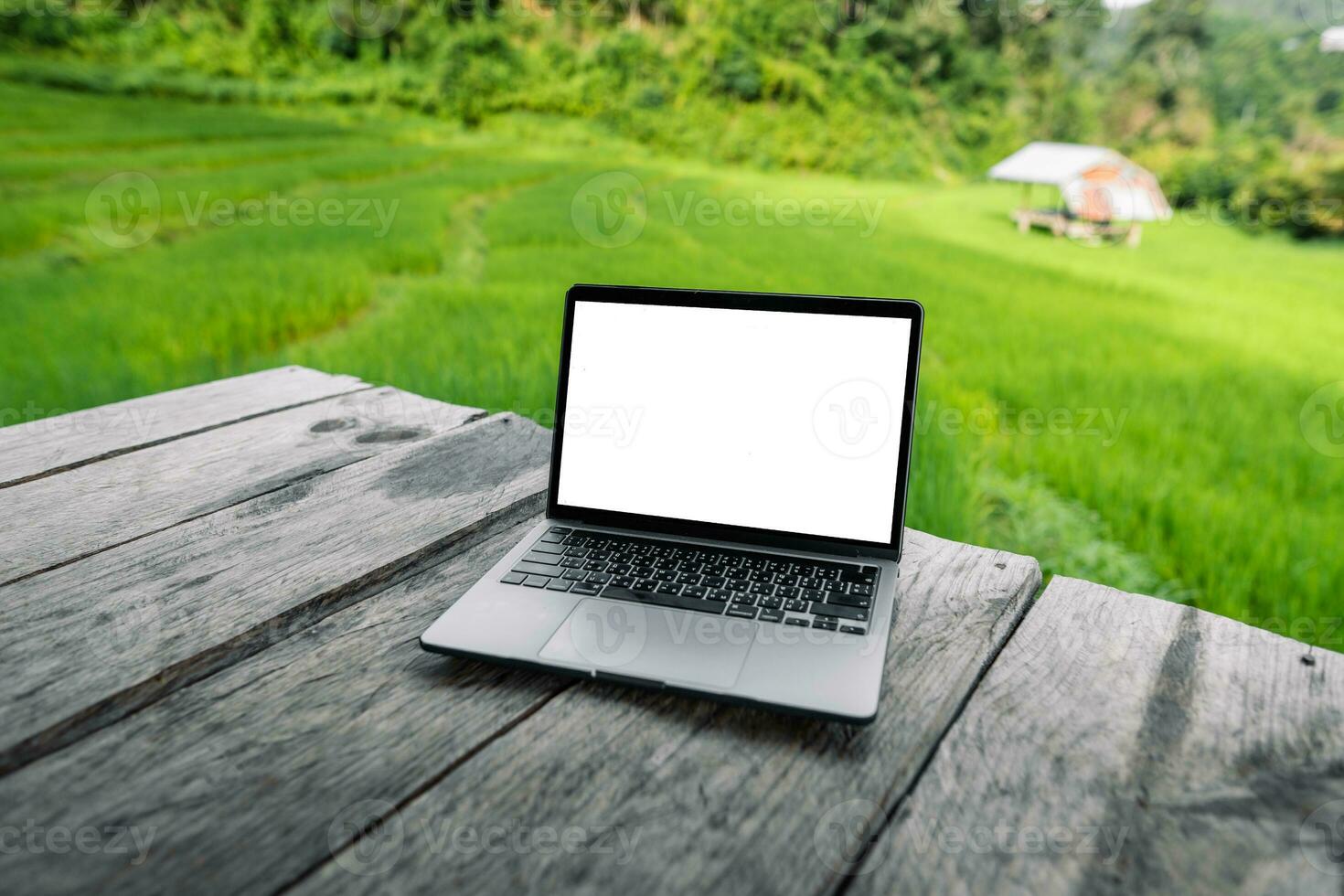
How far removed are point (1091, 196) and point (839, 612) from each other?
381 inches

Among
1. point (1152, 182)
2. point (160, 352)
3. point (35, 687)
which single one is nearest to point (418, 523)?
point (35, 687)

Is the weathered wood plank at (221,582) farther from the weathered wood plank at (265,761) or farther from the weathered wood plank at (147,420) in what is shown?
the weathered wood plank at (147,420)

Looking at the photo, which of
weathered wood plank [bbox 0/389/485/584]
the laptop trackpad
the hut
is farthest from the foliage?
the laptop trackpad

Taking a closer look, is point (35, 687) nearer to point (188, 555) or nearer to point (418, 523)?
point (188, 555)

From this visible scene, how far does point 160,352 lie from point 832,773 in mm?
3762

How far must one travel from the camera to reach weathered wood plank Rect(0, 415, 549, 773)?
55cm

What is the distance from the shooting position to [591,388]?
0.80 m

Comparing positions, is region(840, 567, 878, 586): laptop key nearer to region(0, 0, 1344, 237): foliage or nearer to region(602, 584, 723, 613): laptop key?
region(602, 584, 723, 613): laptop key

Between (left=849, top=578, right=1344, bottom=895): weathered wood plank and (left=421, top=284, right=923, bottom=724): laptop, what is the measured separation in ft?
0.34

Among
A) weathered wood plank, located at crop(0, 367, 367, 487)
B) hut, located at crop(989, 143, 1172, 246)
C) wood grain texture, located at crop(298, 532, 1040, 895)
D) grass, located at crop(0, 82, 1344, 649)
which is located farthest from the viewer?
hut, located at crop(989, 143, 1172, 246)

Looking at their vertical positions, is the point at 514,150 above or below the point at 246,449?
above

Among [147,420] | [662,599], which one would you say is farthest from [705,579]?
[147,420]

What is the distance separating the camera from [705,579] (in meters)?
0.67

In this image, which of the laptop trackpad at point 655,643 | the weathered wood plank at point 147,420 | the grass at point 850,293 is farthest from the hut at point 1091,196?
the laptop trackpad at point 655,643
